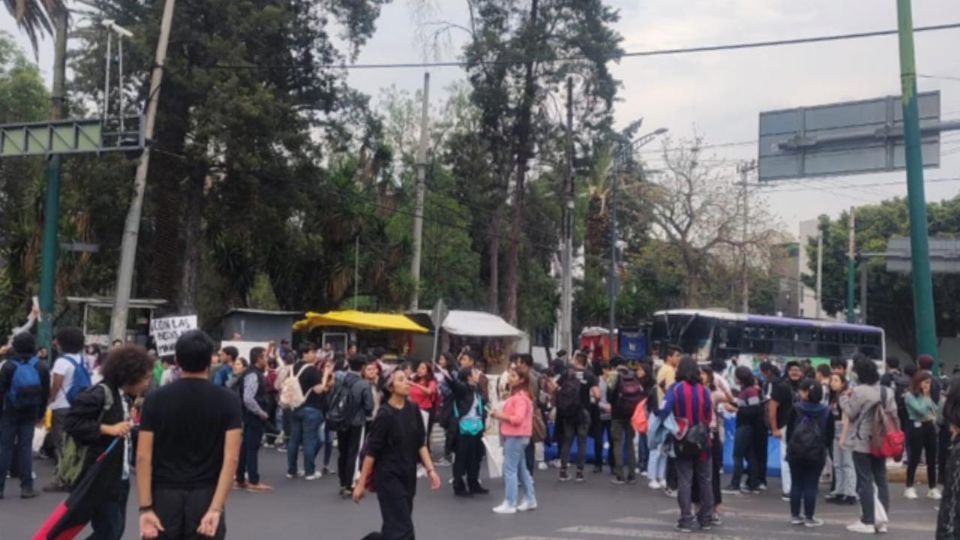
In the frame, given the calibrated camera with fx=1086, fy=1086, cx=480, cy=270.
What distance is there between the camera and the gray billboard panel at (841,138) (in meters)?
17.0

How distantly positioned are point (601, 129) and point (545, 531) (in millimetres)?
28298

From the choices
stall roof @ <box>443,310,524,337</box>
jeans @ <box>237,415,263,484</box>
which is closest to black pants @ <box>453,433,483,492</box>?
jeans @ <box>237,415,263,484</box>

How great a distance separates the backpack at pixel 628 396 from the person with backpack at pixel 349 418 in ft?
12.5

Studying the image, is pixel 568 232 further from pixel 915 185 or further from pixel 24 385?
pixel 24 385

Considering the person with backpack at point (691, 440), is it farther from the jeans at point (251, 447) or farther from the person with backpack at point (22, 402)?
the person with backpack at point (22, 402)

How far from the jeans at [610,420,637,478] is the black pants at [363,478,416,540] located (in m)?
8.17

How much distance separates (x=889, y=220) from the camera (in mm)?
57125

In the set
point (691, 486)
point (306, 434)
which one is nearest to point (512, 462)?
point (691, 486)

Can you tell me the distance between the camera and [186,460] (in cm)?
561

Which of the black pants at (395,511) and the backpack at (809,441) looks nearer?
the black pants at (395,511)

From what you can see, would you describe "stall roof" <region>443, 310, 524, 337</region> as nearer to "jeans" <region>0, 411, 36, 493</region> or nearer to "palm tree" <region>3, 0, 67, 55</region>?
"palm tree" <region>3, 0, 67, 55</region>

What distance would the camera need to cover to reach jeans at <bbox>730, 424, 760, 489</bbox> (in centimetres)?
1467

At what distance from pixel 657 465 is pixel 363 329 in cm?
1755

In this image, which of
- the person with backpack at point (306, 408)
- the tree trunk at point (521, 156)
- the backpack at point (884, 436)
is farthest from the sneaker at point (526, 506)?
the tree trunk at point (521, 156)
